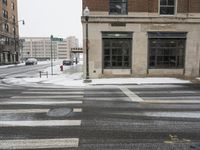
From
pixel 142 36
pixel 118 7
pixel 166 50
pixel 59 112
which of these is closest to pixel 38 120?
pixel 59 112

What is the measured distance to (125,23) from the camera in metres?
20.1

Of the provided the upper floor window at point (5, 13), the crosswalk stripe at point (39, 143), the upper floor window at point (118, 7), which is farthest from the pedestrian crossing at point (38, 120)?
the upper floor window at point (5, 13)

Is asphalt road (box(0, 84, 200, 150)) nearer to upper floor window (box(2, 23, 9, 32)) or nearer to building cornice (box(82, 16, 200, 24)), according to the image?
building cornice (box(82, 16, 200, 24))

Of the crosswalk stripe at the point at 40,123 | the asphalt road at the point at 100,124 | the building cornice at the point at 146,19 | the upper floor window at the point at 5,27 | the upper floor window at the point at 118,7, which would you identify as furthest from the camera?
the upper floor window at the point at 5,27

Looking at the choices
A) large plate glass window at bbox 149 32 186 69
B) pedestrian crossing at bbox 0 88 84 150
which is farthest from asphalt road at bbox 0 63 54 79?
pedestrian crossing at bbox 0 88 84 150

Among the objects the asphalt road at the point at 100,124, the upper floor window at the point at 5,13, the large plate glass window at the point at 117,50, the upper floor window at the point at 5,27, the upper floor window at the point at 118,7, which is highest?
the upper floor window at the point at 5,13

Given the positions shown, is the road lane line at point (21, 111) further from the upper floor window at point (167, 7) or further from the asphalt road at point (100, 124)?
the upper floor window at point (167, 7)

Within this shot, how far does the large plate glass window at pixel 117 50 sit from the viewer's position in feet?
66.2

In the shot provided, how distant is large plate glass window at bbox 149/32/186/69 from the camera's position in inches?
803

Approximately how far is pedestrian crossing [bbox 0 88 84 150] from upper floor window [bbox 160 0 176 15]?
13026mm

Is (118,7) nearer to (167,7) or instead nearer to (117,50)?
(117,50)

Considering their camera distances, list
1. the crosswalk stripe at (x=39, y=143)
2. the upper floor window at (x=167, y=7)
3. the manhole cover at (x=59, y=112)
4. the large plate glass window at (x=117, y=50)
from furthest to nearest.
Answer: the upper floor window at (x=167, y=7) → the large plate glass window at (x=117, y=50) → the manhole cover at (x=59, y=112) → the crosswalk stripe at (x=39, y=143)

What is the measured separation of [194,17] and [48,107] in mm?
15411

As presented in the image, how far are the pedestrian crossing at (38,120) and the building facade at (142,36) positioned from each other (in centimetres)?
987
